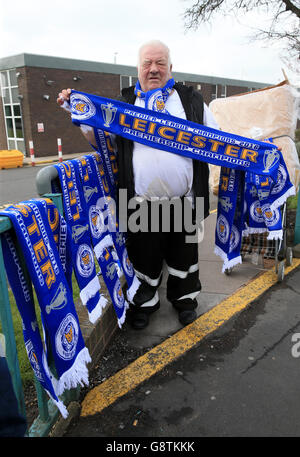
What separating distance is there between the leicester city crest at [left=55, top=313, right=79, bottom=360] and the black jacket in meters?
1.20

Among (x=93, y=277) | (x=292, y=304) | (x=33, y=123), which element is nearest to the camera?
(x=93, y=277)

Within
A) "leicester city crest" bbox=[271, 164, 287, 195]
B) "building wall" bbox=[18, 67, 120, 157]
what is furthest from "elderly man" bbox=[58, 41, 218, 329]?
"building wall" bbox=[18, 67, 120, 157]

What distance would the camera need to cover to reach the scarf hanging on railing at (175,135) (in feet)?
7.84

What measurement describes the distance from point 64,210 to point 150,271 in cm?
123

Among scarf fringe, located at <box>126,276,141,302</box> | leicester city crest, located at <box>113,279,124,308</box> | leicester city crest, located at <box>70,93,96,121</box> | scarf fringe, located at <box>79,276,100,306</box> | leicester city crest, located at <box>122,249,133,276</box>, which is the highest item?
leicester city crest, located at <box>70,93,96,121</box>

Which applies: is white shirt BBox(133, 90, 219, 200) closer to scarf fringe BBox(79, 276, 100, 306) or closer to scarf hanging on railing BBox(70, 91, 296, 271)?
scarf hanging on railing BBox(70, 91, 296, 271)

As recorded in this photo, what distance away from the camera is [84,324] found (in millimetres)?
2457

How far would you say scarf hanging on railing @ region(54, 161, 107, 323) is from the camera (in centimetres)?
197

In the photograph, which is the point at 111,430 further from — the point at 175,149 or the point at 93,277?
the point at 175,149

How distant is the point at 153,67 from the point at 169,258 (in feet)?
4.96

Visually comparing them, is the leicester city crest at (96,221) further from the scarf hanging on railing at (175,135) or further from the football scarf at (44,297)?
the scarf hanging on railing at (175,135)

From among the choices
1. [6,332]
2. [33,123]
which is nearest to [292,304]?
[6,332]

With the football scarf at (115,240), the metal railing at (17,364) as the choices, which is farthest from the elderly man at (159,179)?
the metal railing at (17,364)

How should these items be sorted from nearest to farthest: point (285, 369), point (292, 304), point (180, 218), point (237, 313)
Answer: point (285, 369), point (180, 218), point (237, 313), point (292, 304)
